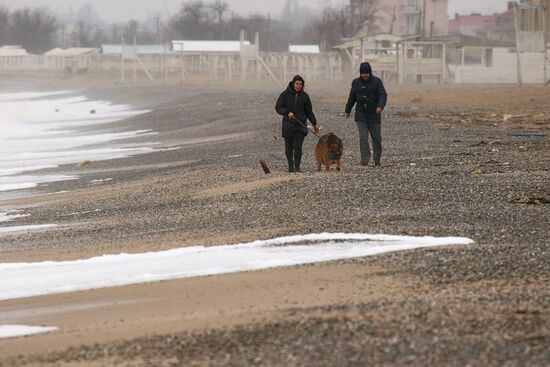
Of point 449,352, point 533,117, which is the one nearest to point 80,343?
point 449,352

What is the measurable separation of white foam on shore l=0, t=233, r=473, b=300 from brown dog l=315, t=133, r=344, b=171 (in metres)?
5.78

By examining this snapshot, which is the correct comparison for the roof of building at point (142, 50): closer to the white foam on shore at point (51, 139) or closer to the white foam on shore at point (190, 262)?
the white foam on shore at point (51, 139)

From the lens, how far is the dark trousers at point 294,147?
18.2 meters

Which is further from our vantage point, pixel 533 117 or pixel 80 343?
pixel 533 117

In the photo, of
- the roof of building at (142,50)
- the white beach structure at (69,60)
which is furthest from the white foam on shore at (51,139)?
the white beach structure at (69,60)

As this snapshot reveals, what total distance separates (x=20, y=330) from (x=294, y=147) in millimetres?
9803

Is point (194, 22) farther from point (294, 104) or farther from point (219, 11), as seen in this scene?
point (294, 104)

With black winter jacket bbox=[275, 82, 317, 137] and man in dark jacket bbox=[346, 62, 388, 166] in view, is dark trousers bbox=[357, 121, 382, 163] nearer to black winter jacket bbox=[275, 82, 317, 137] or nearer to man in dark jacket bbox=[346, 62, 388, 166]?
man in dark jacket bbox=[346, 62, 388, 166]

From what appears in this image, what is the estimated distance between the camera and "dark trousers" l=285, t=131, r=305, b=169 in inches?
717

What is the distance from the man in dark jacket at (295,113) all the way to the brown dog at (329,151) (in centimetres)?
25

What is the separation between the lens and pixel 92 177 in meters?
22.9

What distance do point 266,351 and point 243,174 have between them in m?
11.5

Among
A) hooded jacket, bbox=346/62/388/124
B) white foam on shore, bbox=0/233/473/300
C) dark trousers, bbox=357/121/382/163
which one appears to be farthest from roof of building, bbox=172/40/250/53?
white foam on shore, bbox=0/233/473/300

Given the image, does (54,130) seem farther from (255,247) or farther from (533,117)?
(255,247)
